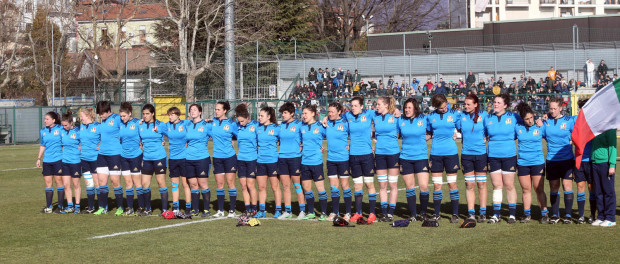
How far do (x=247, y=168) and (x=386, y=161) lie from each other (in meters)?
2.48

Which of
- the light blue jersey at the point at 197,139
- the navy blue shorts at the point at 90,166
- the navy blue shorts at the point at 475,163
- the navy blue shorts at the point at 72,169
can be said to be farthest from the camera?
the navy blue shorts at the point at 72,169

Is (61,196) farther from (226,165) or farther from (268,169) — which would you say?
(268,169)

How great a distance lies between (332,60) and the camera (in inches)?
1705

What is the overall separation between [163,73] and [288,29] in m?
12.1

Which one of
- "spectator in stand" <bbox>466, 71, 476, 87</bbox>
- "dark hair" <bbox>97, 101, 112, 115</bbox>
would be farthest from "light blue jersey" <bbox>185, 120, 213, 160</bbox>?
"spectator in stand" <bbox>466, 71, 476, 87</bbox>

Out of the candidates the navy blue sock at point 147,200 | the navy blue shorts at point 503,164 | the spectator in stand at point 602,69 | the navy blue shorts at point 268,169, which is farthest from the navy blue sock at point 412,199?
the spectator in stand at point 602,69

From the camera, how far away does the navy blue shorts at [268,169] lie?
12.6 meters

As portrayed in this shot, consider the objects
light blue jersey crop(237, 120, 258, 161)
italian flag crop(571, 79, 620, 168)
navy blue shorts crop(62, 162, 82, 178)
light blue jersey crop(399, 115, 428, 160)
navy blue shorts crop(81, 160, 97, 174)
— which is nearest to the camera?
italian flag crop(571, 79, 620, 168)

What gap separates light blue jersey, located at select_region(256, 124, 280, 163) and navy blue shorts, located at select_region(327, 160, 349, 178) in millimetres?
1007

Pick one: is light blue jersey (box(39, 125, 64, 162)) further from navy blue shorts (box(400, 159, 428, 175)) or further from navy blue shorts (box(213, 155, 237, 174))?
navy blue shorts (box(400, 159, 428, 175))

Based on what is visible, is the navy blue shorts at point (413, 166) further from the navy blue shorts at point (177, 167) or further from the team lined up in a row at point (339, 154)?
the navy blue shorts at point (177, 167)

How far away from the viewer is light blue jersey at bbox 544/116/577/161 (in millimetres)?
11516

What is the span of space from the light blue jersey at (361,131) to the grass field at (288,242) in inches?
52.5

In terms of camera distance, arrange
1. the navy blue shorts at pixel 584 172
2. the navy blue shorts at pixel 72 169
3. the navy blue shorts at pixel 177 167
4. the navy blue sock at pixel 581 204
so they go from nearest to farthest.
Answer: the navy blue shorts at pixel 584 172
the navy blue sock at pixel 581 204
the navy blue shorts at pixel 177 167
the navy blue shorts at pixel 72 169
